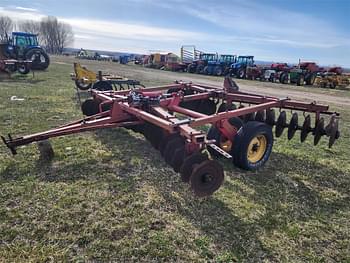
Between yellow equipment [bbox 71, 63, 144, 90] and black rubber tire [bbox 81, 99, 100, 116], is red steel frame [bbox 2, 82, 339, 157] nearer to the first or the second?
black rubber tire [bbox 81, 99, 100, 116]

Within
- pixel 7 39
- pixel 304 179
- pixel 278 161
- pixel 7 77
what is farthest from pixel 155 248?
pixel 7 39

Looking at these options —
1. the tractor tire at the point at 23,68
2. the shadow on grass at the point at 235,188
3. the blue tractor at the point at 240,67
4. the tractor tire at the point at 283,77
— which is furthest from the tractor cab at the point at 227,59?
the shadow on grass at the point at 235,188

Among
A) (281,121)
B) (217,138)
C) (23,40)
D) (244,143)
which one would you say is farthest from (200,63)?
(244,143)

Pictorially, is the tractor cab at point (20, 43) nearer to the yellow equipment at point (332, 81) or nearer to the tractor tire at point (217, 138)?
the tractor tire at point (217, 138)

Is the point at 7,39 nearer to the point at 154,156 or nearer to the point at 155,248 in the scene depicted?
the point at 154,156

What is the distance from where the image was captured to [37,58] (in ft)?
60.3

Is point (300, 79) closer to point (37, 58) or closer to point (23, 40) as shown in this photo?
point (37, 58)

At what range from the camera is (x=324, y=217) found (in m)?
3.18

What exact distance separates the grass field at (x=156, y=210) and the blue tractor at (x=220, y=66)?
2211cm

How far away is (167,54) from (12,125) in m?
31.0

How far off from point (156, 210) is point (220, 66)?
81.2 ft

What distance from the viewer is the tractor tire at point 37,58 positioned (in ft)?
58.8

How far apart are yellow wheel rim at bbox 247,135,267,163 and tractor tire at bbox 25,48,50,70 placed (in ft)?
55.4

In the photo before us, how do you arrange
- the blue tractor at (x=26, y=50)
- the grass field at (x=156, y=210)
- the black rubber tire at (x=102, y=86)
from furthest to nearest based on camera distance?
the blue tractor at (x=26, y=50) → the black rubber tire at (x=102, y=86) → the grass field at (x=156, y=210)
